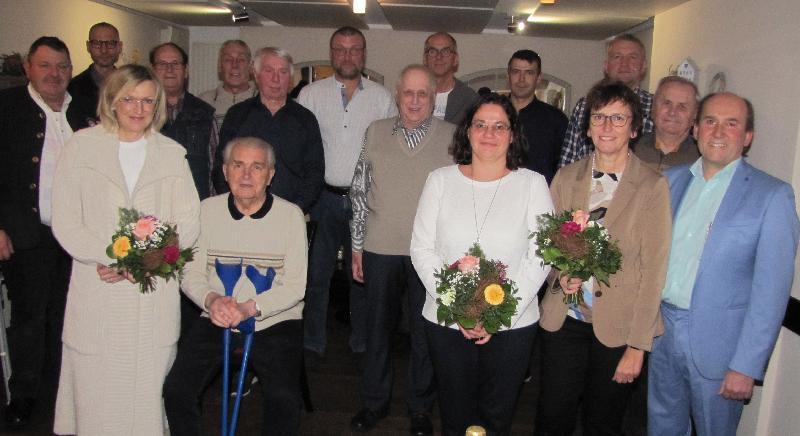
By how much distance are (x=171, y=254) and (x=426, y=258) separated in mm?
1068

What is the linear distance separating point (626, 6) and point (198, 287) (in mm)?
7115

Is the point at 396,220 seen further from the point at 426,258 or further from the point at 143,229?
the point at 143,229

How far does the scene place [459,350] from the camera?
9.29 feet

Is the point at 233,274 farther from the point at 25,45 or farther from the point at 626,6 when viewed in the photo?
the point at 626,6

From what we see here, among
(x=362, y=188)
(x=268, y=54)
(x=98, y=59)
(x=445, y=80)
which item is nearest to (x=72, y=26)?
(x=98, y=59)

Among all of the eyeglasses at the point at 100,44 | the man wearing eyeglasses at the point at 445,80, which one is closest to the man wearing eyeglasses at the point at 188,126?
the eyeglasses at the point at 100,44

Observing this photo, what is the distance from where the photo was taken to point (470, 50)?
12.8 metres

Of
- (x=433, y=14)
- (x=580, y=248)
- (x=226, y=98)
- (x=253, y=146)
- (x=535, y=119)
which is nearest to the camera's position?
(x=580, y=248)

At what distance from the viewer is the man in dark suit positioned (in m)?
3.58

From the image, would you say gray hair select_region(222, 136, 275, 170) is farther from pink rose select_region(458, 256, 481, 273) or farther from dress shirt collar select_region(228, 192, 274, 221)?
pink rose select_region(458, 256, 481, 273)

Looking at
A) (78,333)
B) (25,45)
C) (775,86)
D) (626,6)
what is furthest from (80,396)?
(626,6)

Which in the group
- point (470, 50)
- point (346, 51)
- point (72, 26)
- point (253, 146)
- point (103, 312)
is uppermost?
point (470, 50)

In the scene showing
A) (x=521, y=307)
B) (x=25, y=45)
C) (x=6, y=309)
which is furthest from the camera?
(x=25, y=45)

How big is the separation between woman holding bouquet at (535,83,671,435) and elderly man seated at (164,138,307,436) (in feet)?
3.84
